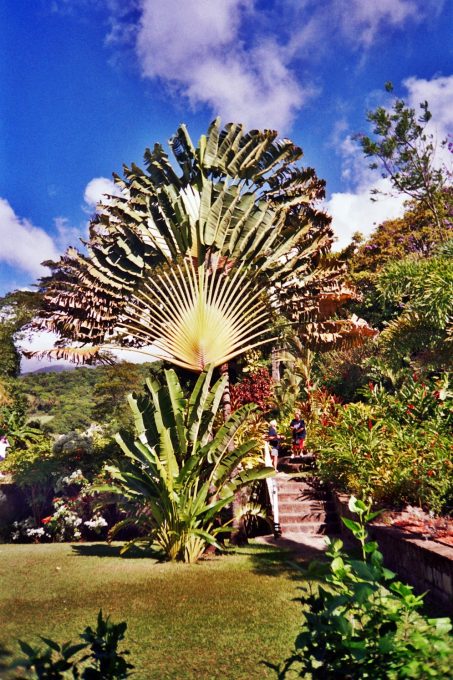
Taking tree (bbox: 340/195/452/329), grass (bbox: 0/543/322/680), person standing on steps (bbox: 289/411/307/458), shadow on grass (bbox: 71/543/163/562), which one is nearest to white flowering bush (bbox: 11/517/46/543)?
shadow on grass (bbox: 71/543/163/562)

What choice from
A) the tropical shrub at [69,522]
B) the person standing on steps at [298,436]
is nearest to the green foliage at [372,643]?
the tropical shrub at [69,522]

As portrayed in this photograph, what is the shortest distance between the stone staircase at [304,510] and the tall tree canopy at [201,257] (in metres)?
3.30

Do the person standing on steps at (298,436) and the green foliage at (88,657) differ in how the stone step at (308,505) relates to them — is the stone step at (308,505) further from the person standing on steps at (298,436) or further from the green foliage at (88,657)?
the green foliage at (88,657)

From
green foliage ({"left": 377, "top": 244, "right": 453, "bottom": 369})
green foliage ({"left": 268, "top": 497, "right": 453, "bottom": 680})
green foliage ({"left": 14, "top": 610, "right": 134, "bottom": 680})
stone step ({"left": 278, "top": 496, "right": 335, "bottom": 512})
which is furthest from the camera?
stone step ({"left": 278, "top": 496, "right": 335, "bottom": 512})

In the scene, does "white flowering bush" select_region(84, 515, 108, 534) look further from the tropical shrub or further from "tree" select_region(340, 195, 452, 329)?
Answer: "tree" select_region(340, 195, 452, 329)

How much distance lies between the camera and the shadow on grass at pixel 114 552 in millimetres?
7895

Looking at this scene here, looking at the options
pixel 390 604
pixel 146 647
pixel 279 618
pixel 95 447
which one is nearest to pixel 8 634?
pixel 146 647

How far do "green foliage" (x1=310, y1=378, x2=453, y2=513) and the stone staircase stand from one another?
0.55 metres

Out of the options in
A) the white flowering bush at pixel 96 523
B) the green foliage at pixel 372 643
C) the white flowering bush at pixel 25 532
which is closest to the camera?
the green foliage at pixel 372 643

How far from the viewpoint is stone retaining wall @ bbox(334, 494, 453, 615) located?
4688 mm

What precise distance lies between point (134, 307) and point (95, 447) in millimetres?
5836

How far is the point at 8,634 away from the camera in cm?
434

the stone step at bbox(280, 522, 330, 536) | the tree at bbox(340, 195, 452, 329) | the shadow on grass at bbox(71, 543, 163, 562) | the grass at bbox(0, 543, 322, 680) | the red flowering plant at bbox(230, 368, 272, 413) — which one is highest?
the tree at bbox(340, 195, 452, 329)

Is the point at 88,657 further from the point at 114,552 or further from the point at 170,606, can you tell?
the point at 114,552
